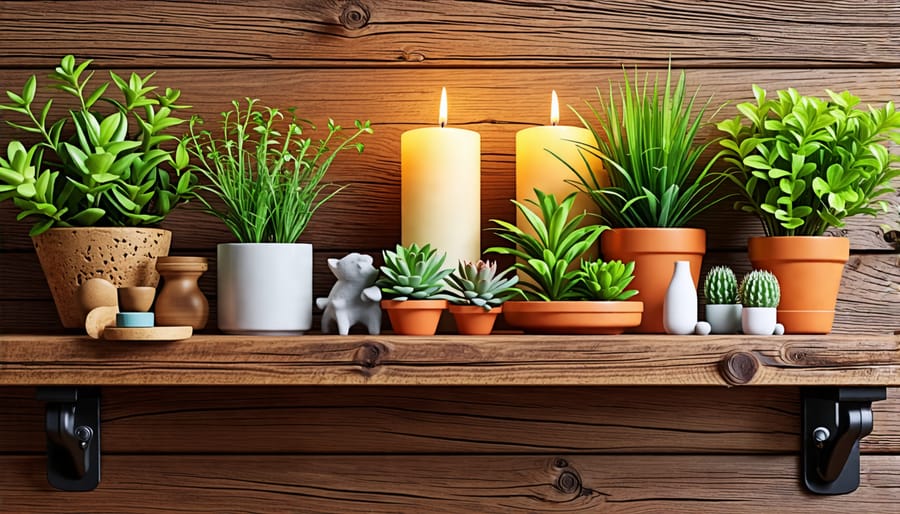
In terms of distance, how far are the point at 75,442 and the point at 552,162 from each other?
0.50m

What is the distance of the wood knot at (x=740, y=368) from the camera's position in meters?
0.65

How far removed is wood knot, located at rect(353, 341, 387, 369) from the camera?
0.65 m

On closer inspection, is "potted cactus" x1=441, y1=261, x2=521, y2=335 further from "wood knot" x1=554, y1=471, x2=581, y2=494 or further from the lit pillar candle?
"wood knot" x1=554, y1=471, x2=581, y2=494

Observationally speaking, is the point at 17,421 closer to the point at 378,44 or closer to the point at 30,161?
the point at 30,161

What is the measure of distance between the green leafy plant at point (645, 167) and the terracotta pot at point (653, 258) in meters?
0.02

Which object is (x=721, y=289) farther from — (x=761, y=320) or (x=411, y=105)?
(x=411, y=105)

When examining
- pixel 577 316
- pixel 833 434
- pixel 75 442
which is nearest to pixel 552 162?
pixel 577 316

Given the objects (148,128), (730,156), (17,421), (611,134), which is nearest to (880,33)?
(730,156)

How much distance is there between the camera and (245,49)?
2.67ft

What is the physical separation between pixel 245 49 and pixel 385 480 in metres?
0.45

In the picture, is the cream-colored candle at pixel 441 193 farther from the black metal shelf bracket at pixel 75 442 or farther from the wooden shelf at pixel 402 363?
the black metal shelf bracket at pixel 75 442

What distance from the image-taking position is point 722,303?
71cm

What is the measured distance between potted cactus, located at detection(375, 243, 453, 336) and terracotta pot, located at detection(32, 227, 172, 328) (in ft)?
0.72

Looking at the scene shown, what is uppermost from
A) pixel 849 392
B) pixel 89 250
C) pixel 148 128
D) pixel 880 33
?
pixel 880 33
